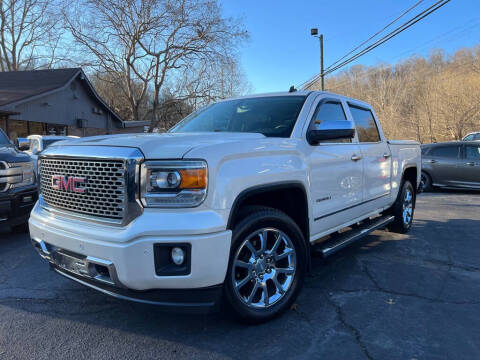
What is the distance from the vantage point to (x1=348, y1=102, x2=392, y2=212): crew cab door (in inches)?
169

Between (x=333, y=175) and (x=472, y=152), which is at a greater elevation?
(x=333, y=175)

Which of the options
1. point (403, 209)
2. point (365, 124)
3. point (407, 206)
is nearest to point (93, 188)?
point (365, 124)

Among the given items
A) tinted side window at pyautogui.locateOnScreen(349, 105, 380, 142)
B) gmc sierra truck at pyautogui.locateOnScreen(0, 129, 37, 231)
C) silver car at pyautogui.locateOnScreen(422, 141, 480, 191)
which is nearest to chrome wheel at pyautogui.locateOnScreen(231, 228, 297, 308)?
tinted side window at pyautogui.locateOnScreen(349, 105, 380, 142)

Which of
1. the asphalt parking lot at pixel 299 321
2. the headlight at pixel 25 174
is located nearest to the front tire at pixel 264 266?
the asphalt parking lot at pixel 299 321

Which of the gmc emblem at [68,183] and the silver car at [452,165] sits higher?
the gmc emblem at [68,183]

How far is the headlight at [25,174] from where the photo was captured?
5.05m

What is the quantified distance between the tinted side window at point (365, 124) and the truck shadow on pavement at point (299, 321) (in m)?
1.60

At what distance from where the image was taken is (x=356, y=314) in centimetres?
300

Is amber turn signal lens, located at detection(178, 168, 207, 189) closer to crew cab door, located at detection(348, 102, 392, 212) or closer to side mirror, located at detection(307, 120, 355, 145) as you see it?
side mirror, located at detection(307, 120, 355, 145)

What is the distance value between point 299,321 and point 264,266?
545 mm

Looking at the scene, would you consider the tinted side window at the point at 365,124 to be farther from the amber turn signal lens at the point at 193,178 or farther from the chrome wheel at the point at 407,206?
the amber turn signal lens at the point at 193,178

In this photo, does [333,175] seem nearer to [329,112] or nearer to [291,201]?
[291,201]

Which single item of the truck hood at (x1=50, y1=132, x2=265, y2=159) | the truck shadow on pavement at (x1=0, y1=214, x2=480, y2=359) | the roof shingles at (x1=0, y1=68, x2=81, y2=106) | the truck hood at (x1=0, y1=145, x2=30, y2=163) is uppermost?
the roof shingles at (x1=0, y1=68, x2=81, y2=106)

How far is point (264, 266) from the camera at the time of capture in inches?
111
